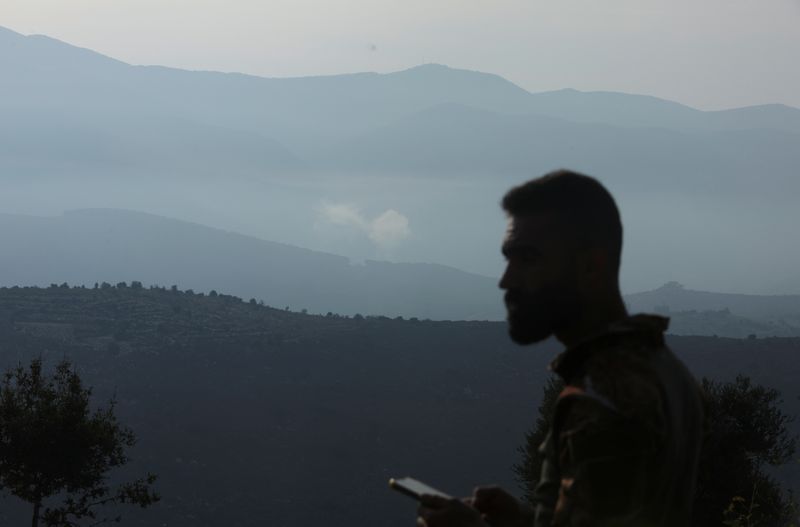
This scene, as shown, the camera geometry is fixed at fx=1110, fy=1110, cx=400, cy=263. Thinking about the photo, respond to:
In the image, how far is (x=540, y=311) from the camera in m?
3.75

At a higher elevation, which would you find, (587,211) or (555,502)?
(587,211)

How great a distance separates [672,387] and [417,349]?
122 meters

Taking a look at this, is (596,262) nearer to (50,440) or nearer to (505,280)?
(505,280)

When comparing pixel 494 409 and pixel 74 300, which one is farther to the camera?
pixel 74 300

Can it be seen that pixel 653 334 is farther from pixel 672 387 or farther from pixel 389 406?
pixel 389 406

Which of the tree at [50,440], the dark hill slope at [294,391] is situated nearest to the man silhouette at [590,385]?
the tree at [50,440]

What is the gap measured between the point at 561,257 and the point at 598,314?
23 cm

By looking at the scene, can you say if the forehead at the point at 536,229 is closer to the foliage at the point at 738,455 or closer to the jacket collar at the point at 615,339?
the jacket collar at the point at 615,339

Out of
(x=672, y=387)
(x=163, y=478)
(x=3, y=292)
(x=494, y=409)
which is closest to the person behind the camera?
(x=672, y=387)

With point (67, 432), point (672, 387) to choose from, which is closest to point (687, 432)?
point (672, 387)

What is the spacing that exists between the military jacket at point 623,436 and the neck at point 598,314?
0.23 ft

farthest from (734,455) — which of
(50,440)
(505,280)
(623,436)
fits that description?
(623,436)

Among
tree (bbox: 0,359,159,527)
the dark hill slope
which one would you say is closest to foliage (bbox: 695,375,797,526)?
tree (bbox: 0,359,159,527)

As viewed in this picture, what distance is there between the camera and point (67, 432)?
33125mm
